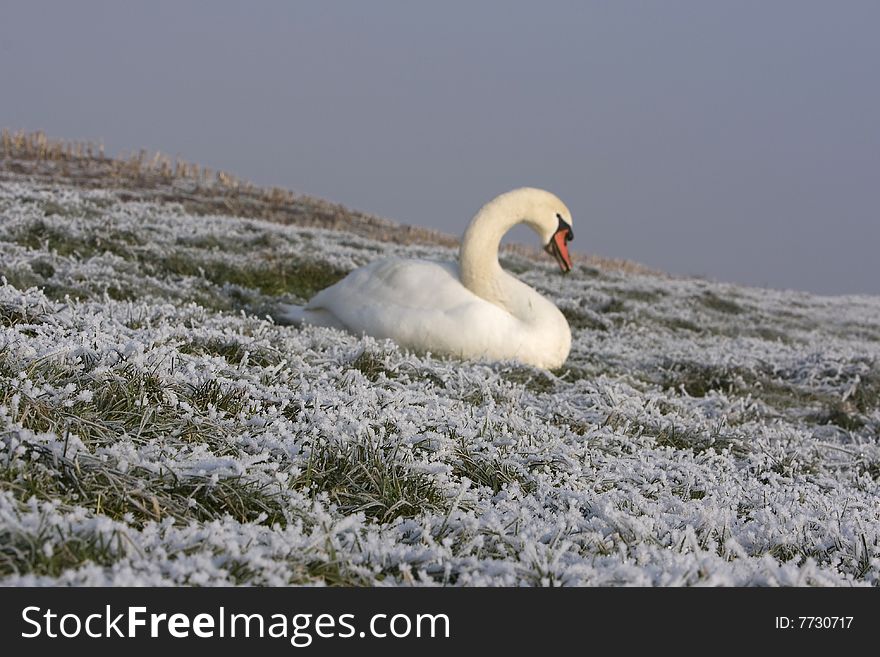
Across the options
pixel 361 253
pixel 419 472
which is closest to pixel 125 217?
pixel 361 253

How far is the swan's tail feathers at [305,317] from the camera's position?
8.65 meters

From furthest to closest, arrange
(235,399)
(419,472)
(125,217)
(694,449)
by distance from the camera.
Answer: (125,217)
(694,449)
(235,399)
(419,472)

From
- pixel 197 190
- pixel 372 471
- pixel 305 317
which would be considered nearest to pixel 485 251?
pixel 305 317

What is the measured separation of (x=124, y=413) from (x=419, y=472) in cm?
145

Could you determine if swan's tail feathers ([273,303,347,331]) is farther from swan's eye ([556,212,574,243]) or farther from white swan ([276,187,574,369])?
swan's eye ([556,212,574,243])

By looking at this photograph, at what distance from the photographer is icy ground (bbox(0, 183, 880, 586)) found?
2473 millimetres

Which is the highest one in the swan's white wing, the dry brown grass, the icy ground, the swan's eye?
the dry brown grass

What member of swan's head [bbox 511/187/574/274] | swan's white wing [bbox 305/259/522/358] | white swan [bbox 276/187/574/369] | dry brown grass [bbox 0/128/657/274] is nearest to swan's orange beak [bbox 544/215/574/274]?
swan's head [bbox 511/187/574/274]

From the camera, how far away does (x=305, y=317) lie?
9000 millimetres

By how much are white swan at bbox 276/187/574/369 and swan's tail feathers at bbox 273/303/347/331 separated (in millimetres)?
17

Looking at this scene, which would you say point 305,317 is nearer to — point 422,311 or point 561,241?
point 422,311

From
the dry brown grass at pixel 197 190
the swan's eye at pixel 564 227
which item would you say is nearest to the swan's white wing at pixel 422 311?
the swan's eye at pixel 564 227
